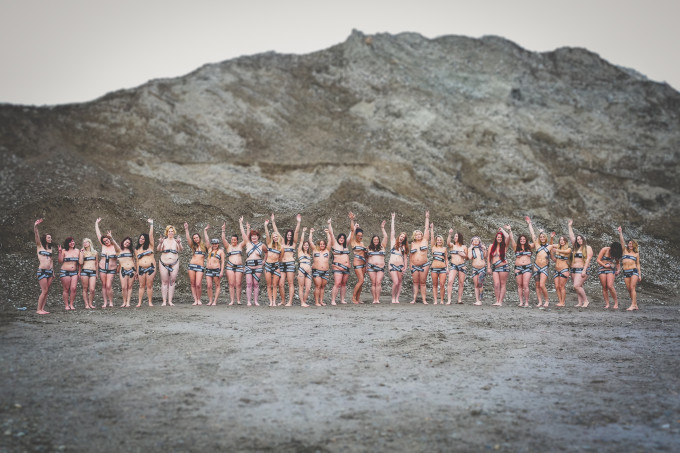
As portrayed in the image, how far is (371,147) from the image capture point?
3003 centimetres

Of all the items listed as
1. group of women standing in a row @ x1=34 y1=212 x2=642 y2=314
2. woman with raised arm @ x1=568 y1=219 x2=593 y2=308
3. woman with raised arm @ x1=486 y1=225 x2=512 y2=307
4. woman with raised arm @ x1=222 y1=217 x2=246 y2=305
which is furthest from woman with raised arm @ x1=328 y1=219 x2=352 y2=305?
woman with raised arm @ x1=568 y1=219 x2=593 y2=308

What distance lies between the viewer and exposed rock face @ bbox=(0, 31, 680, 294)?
2358 centimetres

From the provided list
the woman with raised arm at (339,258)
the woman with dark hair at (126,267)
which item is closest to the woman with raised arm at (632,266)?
the woman with raised arm at (339,258)

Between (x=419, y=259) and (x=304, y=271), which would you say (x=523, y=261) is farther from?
(x=304, y=271)

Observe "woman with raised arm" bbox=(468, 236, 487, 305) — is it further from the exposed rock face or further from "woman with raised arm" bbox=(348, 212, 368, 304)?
the exposed rock face

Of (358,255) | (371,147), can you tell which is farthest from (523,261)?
(371,147)

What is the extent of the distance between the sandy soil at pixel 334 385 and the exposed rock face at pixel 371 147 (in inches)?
458

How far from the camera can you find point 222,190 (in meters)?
25.1

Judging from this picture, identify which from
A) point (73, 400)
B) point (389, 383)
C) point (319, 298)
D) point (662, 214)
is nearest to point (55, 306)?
point (319, 298)

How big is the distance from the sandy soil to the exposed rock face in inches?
458

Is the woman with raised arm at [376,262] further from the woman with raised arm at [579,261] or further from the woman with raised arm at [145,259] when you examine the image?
the woman with raised arm at [145,259]

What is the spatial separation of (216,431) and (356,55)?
3238cm

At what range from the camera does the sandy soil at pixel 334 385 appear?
5906mm

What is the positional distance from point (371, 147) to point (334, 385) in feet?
76.4
